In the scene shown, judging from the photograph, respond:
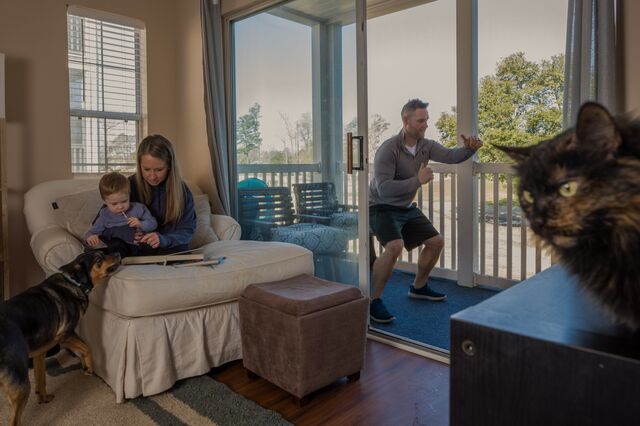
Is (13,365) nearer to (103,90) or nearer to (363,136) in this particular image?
(363,136)

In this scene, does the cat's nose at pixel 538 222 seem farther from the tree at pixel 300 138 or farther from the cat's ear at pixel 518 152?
the tree at pixel 300 138

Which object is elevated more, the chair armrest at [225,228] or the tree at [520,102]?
the tree at [520,102]

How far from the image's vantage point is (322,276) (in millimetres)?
2863

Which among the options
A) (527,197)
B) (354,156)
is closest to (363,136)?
(354,156)

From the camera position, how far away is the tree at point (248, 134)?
3.26 meters

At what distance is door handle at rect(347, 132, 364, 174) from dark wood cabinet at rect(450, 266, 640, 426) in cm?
207

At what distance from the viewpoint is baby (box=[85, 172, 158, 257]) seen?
2191mm

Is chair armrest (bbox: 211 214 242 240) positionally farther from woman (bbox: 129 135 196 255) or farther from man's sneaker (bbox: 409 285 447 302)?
man's sneaker (bbox: 409 285 447 302)

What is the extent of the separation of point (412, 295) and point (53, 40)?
3.13 metres

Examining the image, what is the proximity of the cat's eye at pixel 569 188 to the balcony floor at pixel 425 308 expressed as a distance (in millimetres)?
2202

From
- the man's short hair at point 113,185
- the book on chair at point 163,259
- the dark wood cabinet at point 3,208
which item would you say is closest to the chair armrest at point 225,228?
the book on chair at point 163,259

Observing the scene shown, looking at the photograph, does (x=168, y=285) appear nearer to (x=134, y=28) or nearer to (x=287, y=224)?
(x=287, y=224)

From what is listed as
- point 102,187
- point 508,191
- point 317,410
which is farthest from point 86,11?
point 508,191

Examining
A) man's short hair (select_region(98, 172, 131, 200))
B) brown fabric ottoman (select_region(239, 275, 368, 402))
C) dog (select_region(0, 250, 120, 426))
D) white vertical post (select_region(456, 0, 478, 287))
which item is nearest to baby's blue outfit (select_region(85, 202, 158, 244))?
man's short hair (select_region(98, 172, 131, 200))
